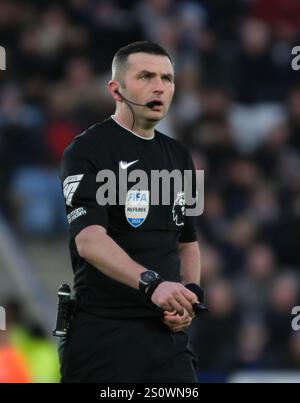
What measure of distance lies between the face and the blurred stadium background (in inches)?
141

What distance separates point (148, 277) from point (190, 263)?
67 centimetres

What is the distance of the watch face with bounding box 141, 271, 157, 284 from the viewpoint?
4.46m

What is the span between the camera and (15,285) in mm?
9867

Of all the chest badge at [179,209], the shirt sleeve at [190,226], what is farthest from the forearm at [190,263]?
the chest badge at [179,209]

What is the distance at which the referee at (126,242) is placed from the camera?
4699mm

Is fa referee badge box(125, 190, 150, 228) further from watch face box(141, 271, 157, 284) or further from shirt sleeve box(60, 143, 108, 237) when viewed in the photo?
watch face box(141, 271, 157, 284)

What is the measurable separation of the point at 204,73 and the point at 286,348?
10.9 feet

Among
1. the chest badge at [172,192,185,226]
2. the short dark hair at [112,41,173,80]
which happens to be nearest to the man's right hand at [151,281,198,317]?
the chest badge at [172,192,185,226]

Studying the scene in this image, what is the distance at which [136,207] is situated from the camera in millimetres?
4742

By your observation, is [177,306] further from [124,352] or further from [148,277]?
[124,352]

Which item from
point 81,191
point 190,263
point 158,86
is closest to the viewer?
point 81,191

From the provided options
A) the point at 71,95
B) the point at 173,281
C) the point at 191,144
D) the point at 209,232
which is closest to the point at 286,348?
the point at 209,232
